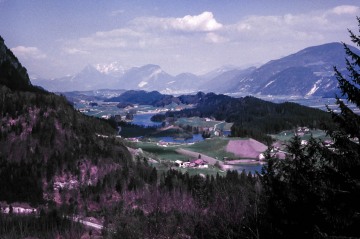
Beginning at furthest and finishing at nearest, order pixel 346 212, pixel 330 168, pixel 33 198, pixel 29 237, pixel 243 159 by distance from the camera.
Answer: pixel 243 159
pixel 33 198
pixel 29 237
pixel 330 168
pixel 346 212

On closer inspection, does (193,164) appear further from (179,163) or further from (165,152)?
(165,152)

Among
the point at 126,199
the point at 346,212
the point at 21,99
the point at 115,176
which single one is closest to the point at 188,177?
the point at 126,199

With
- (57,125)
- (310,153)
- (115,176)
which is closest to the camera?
(310,153)

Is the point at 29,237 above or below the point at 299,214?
below

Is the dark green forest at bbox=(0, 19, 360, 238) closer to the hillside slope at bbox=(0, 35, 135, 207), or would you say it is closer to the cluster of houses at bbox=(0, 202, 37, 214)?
the hillside slope at bbox=(0, 35, 135, 207)

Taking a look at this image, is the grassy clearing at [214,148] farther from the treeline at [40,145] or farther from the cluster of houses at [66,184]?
the cluster of houses at [66,184]

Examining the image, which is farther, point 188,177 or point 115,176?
point 115,176

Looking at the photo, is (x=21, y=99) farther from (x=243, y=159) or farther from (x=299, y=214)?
(x=299, y=214)
